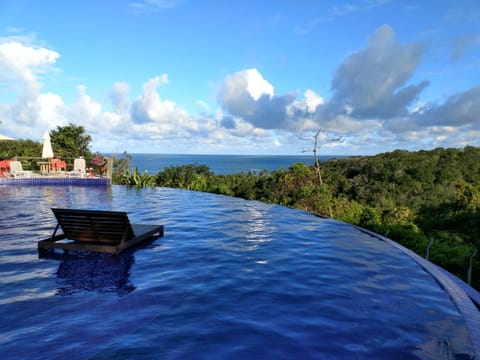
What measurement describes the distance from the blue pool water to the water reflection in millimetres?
22

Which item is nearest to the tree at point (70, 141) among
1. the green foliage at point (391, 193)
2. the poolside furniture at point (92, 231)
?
the green foliage at point (391, 193)

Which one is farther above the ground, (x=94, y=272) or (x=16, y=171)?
(x=16, y=171)

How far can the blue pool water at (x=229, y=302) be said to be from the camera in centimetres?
280

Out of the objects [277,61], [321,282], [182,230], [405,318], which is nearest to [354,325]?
[405,318]

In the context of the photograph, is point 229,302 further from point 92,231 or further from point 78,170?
point 78,170

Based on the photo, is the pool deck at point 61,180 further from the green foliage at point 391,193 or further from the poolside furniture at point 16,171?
the green foliage at point 391,193

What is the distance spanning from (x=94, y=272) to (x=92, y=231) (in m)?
0.98

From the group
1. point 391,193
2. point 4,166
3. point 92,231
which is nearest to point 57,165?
point 4,166

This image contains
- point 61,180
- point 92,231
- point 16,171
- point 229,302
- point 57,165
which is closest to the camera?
point 229,302

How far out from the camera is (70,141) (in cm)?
2202

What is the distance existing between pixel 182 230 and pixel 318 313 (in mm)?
4382

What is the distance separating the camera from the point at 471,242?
42.9 ft

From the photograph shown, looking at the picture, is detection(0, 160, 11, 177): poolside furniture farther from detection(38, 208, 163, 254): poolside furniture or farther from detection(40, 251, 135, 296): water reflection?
detection(40, 251, 135, 296): water reflection

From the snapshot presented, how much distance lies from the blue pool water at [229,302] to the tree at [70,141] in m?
16.4
